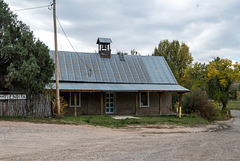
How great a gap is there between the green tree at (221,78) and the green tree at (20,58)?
2043cm

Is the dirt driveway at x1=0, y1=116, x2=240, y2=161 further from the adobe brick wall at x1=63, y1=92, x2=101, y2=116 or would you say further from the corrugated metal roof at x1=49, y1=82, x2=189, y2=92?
the adobe brick wall at x1=63, y1=92, x2=101, y2=116

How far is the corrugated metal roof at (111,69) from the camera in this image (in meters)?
20.0

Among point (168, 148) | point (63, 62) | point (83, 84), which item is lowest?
point (168, 148)

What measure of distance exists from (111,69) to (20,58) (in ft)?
30.1

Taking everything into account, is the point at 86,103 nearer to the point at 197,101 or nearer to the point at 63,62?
the point at 63,62

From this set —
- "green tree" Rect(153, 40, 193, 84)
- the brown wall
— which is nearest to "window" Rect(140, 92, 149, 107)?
the brown wall

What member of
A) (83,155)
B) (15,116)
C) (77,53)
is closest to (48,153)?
(83,155)

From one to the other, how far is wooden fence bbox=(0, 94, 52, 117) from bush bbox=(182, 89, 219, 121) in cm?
1158

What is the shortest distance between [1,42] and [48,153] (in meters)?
8.58

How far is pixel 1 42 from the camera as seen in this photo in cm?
1338

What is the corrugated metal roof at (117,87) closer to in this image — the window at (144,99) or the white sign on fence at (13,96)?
the window at (144,99)

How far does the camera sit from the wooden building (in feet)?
62.3

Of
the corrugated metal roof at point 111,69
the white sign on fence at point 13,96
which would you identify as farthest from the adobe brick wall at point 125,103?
the white sign on fence at point 13,96

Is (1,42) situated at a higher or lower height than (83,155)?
higher
